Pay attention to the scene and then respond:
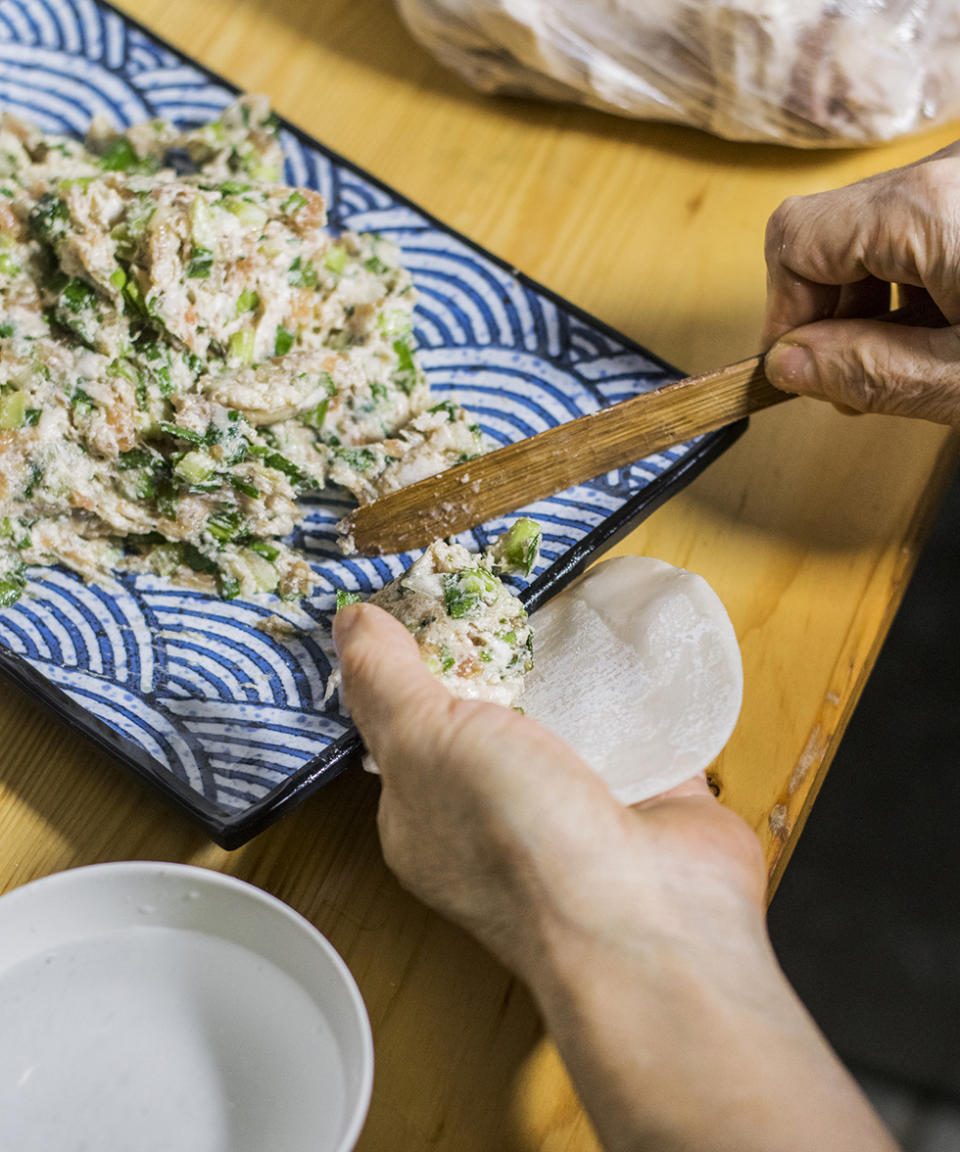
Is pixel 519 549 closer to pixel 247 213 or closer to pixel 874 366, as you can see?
pixel 874 366

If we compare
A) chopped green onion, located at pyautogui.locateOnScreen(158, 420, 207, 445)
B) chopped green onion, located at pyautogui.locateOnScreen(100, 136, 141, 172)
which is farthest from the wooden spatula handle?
chopped green onion, located at pyautogui.locateOnScreen(100, 136, 141, 172)

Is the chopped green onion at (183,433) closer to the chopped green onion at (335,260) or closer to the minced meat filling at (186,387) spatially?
the minced meat filling at (186,387)

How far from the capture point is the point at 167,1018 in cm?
99

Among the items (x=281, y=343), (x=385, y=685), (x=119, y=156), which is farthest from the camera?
(x=119, y=156)

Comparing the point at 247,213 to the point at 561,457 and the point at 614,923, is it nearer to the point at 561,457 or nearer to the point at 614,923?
the point at 561,457

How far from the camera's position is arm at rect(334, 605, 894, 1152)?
77 centimetres

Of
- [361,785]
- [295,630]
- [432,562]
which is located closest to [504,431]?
[432,562]

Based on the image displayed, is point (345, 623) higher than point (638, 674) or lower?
higher

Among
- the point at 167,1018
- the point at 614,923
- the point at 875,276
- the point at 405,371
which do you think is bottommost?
the point at 167,1018

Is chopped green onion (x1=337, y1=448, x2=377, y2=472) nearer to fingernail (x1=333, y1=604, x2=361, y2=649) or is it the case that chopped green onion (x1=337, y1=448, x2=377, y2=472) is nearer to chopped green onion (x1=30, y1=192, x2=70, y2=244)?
fingernail (x1=333, y1=604, x2=361, y2=649)

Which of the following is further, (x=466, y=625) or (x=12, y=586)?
(x=12, y=586)

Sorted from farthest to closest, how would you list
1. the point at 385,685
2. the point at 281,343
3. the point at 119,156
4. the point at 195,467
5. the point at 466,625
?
the point at 119,156, the point at 281,343, the point at 195,467, the point at 466,625, the point at 385,685

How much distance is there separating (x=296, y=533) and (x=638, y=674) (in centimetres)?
50

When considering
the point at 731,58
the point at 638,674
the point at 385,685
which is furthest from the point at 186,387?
the point at 731,58
